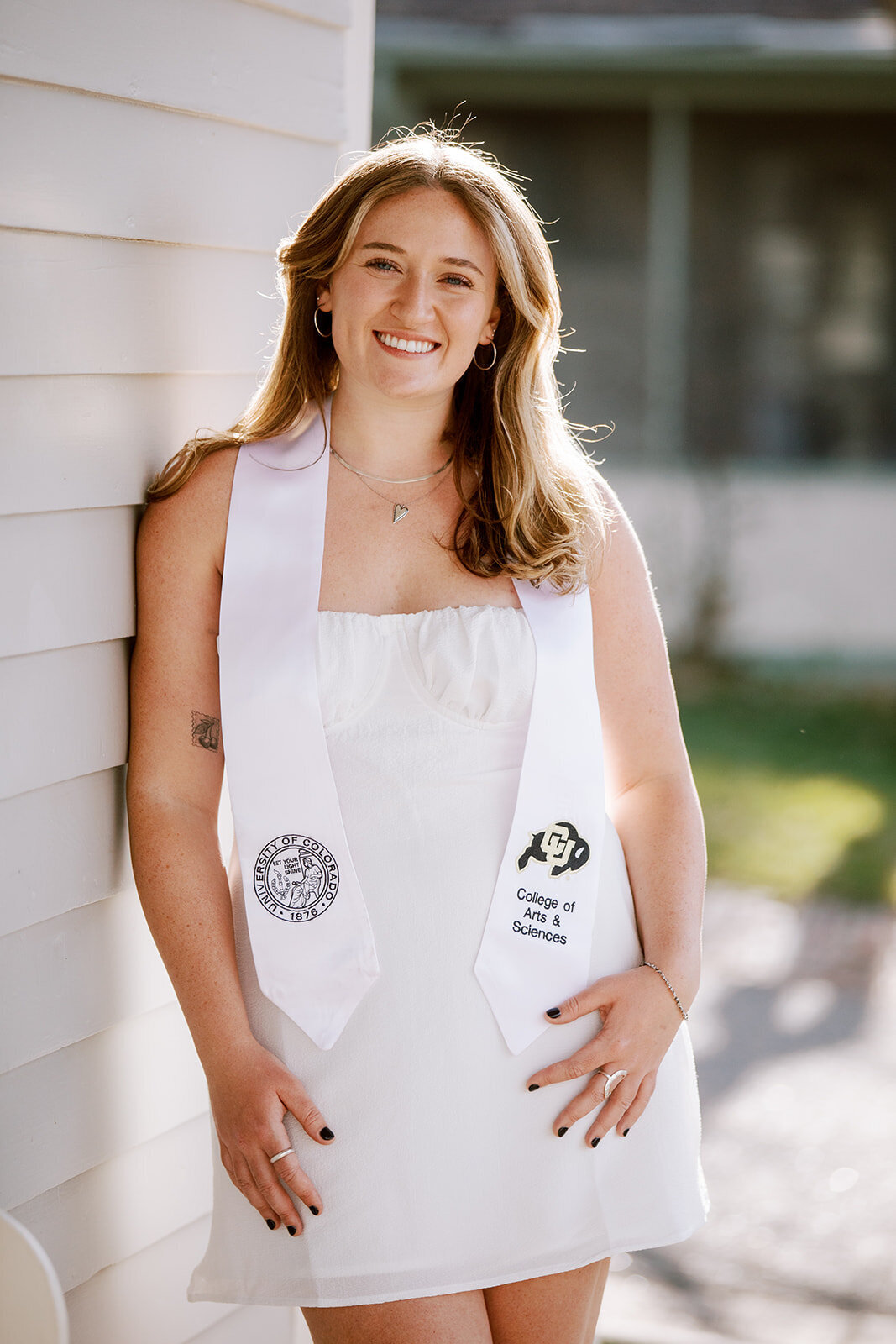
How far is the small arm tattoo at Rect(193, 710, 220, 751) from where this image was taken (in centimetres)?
197

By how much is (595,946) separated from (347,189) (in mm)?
1113

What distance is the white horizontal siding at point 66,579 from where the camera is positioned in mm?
1789

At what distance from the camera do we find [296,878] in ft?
6.25

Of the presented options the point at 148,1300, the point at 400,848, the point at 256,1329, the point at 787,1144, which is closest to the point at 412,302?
the point at 400,848

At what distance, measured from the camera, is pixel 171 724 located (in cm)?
196

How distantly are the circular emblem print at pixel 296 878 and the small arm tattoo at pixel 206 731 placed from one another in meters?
0.17

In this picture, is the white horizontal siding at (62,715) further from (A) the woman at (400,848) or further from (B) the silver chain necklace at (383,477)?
(B) the silver chain necklace at (383,477)

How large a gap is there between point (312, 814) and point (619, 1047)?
20.3 inches

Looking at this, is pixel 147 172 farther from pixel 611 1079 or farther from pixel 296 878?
pixel 611 1079

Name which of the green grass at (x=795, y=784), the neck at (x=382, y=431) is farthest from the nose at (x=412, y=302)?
the green grass at (x=795, y=784)

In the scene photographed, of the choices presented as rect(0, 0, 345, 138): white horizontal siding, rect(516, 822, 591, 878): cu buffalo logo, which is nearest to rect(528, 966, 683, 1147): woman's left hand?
rect(516, 822, 591, 878): cu buffalo logo

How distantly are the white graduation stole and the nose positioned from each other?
0.28 meters

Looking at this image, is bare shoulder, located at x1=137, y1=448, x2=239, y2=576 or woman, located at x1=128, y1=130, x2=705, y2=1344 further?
bare shoulder, located at x1=137, y1=448, x2=239, y2=576

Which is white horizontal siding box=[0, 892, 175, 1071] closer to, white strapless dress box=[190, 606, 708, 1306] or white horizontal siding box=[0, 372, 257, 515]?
white strapless dress box=[190, 606, 708, 1306]
